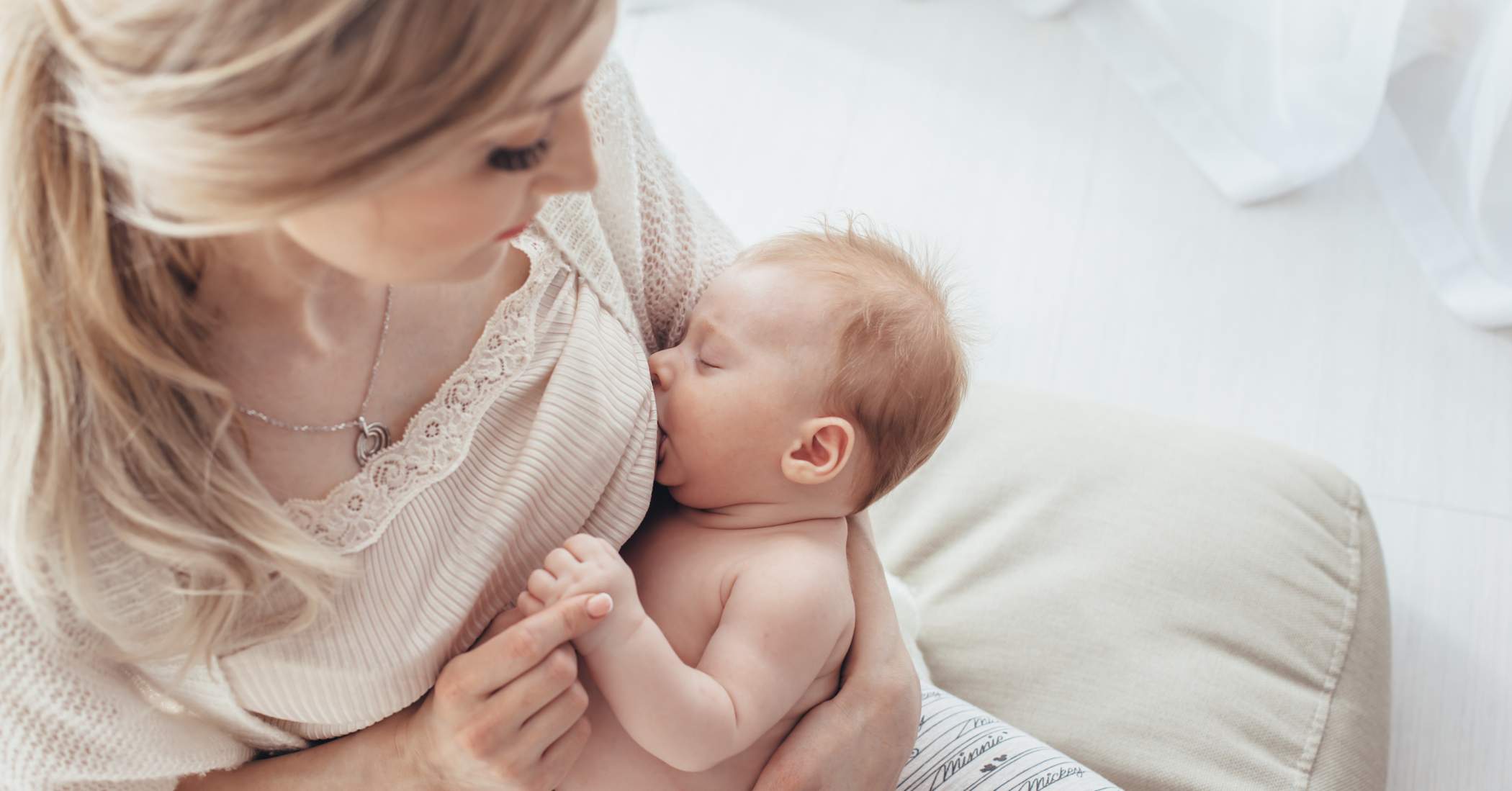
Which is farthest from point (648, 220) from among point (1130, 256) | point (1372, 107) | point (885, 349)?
point (1372, 107)

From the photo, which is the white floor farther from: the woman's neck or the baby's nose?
the woman's neck

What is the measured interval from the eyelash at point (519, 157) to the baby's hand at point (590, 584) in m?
0.37

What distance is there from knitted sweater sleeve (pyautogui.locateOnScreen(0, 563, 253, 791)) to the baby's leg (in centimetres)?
65

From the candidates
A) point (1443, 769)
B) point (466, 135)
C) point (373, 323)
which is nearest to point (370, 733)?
point (373, 323)

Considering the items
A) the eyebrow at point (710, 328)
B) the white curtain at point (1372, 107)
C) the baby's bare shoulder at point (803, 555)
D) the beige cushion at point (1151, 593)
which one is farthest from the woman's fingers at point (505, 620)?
the white curtain at point (1372, 107)

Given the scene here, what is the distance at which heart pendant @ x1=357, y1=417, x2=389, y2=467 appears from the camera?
2.85 feet

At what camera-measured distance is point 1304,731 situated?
4.64 feet

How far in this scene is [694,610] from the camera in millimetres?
1072

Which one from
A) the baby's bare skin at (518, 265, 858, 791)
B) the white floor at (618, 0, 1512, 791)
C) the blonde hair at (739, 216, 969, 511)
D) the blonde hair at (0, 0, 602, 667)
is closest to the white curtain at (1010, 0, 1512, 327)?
the white floor at (618, 0, 1512, 791)

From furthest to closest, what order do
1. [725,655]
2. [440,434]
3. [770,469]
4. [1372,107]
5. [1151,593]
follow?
[1372,107], [1151,593], [770,469], [725,655], [440,434]

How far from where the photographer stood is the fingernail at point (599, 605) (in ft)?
2.95

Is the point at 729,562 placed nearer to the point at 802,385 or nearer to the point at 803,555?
the point at 803,555

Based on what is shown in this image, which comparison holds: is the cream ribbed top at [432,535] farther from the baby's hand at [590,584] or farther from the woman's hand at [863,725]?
the woman's hand at [863,725]

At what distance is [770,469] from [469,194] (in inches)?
20.8
